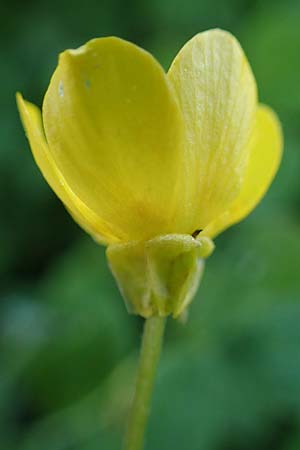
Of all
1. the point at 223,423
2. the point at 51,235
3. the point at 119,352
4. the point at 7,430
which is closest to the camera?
the point at 223,423

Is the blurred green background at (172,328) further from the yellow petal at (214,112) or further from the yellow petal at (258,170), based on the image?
the yellow petal at (214,112)

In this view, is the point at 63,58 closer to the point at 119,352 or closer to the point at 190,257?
the point at 190,257

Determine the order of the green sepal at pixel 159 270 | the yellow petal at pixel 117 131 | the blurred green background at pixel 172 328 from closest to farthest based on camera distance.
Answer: the yellow petal at pixel 117 131 < the green sepal at pixel 159 270 < the blurred green background at pixel 172 328

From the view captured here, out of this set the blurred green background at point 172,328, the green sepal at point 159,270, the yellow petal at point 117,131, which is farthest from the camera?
the blurred green background at point 172,328

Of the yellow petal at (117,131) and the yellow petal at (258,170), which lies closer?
the yellow petal at (117,131)

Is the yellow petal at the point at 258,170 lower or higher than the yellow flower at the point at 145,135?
lower

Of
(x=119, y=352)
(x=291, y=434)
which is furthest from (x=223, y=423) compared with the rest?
(x=119, y=352)

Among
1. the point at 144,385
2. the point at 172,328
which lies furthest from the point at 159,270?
the point at 172,328

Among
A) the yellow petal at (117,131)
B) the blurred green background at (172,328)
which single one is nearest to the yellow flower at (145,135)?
the yellow petal at (117,131)
